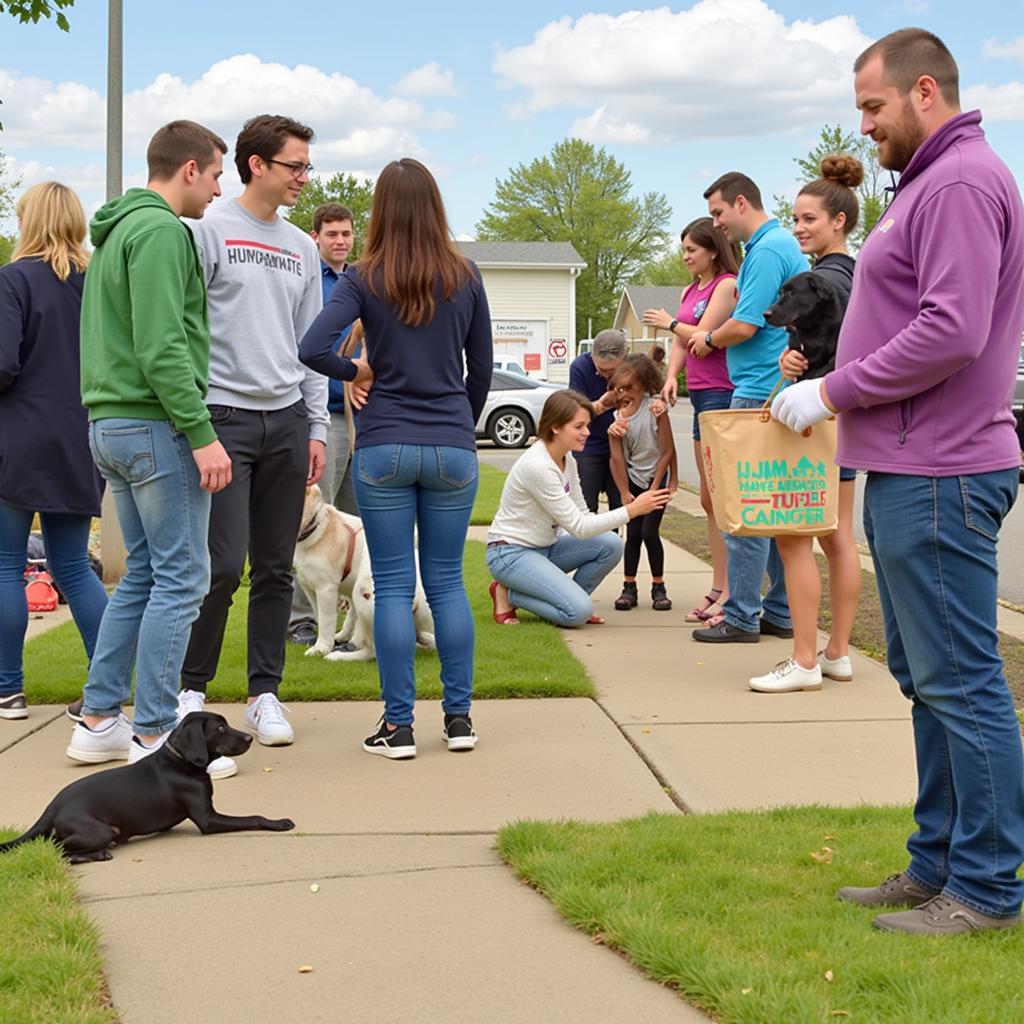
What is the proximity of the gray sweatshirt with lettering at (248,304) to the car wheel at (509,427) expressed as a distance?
2067 centimetres

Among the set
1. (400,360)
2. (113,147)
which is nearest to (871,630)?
(400,360)

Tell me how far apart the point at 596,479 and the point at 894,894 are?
5.61 meters

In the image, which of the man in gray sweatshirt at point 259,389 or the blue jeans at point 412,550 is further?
the man in gray sweatshirt at point 259,389

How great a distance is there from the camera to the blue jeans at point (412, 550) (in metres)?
5.08

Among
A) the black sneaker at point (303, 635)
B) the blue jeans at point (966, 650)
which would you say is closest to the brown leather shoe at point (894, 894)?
the blue jeans at point (966, 650)

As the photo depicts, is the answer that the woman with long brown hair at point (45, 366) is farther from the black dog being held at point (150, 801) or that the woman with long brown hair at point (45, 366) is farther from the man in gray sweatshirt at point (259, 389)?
the black dog being held at point (150, 801)

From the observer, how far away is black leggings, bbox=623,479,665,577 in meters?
8.48

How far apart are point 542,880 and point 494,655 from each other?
10.7 feet

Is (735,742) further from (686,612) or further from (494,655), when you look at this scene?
(686,612)

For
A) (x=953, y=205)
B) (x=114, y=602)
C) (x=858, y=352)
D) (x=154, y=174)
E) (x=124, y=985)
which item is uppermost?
(x=154, y=174)

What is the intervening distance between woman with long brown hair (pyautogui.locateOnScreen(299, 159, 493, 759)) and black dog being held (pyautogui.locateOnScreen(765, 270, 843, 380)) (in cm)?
134

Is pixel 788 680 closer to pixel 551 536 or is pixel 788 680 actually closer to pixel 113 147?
pixel 551 536

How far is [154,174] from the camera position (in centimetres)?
491

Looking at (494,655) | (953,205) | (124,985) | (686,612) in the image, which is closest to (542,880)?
(124,985)
